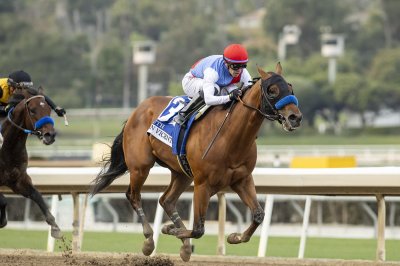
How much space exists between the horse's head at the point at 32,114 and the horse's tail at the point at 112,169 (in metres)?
0.73

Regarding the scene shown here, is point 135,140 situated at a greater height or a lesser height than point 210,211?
greater

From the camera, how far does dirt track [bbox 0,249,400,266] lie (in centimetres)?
902

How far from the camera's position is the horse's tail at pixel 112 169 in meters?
10.0

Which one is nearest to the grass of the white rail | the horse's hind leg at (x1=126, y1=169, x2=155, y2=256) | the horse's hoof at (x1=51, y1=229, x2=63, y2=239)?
the white rail

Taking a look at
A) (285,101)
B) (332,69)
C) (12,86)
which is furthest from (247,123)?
(332,69)

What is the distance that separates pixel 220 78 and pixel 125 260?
65.1 inches

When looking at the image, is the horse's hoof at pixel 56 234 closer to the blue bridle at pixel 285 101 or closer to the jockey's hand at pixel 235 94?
the jockey's hand at pixel 235 94

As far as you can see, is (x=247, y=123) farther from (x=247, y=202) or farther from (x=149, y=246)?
(x=149, y=246)

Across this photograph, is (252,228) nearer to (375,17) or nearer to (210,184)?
(210,184)

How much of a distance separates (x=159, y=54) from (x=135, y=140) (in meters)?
73.8

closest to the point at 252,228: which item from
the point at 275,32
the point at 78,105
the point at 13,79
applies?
the point at 13,79

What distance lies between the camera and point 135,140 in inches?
383

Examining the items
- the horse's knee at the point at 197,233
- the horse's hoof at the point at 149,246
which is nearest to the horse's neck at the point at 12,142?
the horse's hoof at the point at 149,246

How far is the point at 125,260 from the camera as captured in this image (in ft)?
30.6
